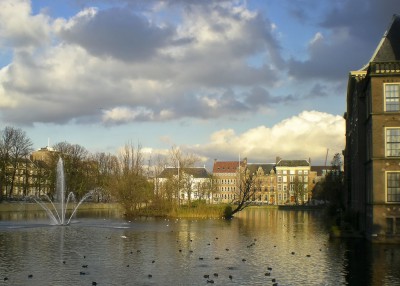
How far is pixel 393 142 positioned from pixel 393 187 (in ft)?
10.6

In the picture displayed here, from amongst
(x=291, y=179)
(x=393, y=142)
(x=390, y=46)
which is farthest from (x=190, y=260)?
(x=291, y=179)

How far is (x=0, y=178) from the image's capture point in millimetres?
93062

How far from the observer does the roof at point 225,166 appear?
186750mm

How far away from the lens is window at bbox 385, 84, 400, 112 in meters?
39.8

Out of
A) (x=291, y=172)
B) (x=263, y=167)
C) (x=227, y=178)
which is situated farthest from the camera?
(x=227, y=178)

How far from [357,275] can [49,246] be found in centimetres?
2016

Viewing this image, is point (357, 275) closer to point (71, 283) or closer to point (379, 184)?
point (71, 283)

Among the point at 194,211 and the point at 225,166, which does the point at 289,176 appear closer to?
the point at 225,166

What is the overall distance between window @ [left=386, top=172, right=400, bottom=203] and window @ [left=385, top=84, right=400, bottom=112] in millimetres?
4783

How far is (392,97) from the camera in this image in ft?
131

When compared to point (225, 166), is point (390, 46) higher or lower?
higher

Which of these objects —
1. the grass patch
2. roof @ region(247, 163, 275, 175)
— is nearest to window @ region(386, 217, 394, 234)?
the grass patch

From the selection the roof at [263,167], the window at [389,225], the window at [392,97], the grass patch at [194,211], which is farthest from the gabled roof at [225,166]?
the window at [389,225]

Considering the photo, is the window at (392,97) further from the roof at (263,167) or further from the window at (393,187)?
the roof at (263,167)
